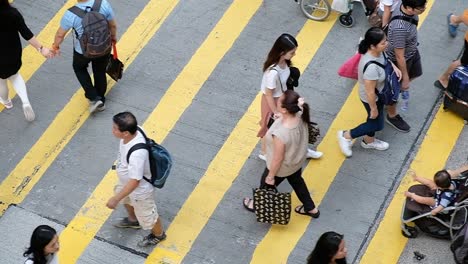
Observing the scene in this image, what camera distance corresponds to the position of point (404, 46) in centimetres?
886

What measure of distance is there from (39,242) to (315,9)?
5.48m

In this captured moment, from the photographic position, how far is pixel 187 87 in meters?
10.1

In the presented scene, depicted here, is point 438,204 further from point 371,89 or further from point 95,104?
point 95,104

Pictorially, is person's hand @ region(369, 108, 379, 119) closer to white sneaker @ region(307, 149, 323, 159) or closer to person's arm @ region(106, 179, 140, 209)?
white sneaker @ region(307, 149, 323, 159)

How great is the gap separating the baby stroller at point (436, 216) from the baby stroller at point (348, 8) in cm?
284

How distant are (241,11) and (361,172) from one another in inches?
118

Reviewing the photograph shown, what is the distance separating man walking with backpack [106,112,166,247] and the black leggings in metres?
1.18

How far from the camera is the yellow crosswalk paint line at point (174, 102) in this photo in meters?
8.77

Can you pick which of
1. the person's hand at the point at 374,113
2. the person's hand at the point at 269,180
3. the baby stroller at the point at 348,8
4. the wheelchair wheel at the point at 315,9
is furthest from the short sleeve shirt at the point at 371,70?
the wheelchair wheel at the point at 315,9

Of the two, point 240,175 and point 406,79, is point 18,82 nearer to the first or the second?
point 240,175

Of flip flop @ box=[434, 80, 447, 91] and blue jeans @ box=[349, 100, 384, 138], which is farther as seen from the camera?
flip flop @ box=[434, 80, 447, 91]

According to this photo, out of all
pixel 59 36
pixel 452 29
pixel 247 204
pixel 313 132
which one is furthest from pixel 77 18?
pixel 452 29

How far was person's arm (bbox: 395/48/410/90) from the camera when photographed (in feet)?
29.1

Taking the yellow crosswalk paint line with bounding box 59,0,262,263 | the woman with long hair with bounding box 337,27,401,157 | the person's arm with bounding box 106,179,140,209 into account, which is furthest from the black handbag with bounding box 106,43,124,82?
the woman with long hair with bounding box 337,27,401,157
